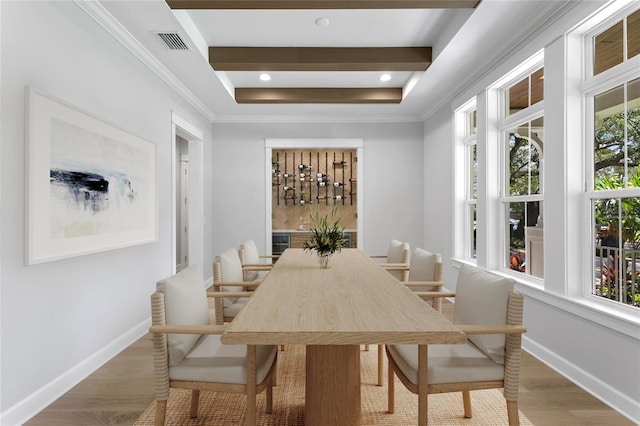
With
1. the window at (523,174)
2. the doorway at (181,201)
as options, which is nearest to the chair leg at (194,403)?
the window at (523,174)

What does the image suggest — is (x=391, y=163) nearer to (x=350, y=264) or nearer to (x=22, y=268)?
(x=350, y=264)

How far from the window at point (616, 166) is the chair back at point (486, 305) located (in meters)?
1.16

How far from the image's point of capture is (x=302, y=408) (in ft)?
6.81

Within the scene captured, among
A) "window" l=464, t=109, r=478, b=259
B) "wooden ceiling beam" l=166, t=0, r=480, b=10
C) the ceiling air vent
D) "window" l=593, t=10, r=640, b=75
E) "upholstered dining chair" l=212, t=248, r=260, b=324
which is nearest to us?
"window" l=593, t=10, r=640, b=75

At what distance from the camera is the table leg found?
5.23 ft

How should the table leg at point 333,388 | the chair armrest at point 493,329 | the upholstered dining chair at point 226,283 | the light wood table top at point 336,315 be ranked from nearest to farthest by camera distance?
the light wood table top at point 336,315, the chair armrest at point 493,329, the table leg at point 333,388, the upholstered dining chair at point 226,283

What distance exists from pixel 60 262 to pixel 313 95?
353cm

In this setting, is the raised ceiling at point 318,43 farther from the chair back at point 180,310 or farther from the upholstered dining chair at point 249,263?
the chair back at point 180,310

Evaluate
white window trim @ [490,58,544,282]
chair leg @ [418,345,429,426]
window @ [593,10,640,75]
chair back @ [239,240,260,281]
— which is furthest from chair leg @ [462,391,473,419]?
window @ [593,10,640,75]

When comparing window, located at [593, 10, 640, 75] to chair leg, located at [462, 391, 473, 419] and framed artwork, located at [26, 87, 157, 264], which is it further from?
framed artwork, located at [26, 87, 157, 264]

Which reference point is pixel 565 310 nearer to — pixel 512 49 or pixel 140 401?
pixel 512 49

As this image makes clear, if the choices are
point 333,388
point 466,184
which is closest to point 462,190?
point 466,184

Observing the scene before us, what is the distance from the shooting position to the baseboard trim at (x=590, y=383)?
2.01 meters

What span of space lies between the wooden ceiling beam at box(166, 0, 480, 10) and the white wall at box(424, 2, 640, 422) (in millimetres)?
747
